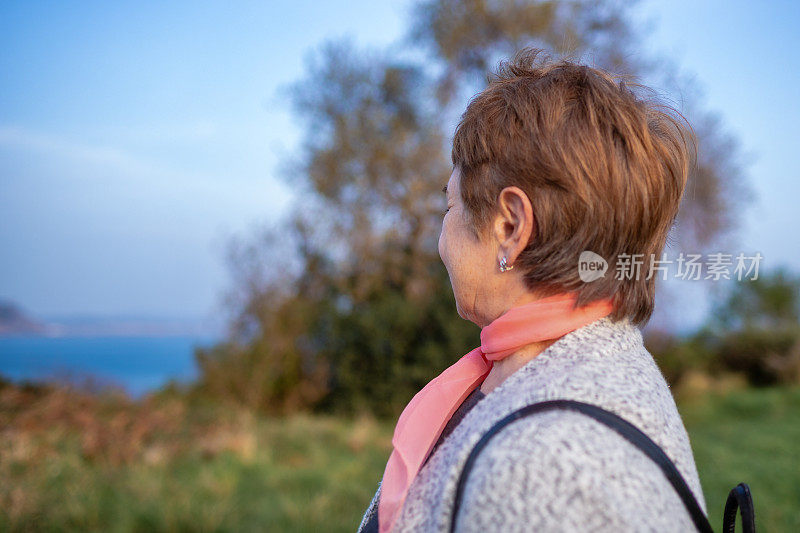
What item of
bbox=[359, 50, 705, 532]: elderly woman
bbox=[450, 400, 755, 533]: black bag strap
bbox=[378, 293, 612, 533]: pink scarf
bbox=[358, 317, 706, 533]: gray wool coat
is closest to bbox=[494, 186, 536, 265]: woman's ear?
bbox=[359, 50, 705, 532]: elderly woman

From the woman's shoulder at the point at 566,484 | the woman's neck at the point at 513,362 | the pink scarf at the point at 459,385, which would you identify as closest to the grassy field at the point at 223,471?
the pink scarf at the point at 459,385

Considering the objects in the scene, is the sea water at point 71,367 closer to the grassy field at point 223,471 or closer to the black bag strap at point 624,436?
the grassy field at point 223,471

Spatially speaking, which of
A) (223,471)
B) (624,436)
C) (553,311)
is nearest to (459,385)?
(553,311)

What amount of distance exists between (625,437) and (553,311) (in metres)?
0.31

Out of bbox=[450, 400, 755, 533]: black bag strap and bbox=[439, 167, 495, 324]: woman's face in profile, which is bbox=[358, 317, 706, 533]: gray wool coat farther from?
bbox=[439, 167, 495, 324]: woman's face in profile

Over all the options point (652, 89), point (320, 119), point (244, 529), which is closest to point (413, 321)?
point (320, 119)

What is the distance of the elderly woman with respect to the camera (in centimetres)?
92

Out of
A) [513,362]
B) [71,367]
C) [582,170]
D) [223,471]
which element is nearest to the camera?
[582,170]

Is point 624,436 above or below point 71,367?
below

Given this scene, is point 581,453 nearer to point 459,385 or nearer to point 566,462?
point 566,462

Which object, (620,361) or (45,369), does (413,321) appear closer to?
(45,369)

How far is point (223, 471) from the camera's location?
5656mm

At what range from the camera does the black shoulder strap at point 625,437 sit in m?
0.97

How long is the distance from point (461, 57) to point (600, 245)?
11672 millimetres
